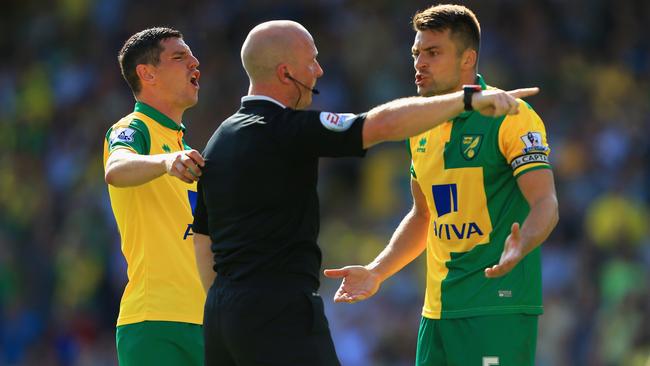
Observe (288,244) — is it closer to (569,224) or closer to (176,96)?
(176,96)

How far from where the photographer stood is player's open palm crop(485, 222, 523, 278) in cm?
557

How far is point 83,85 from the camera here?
60.6 feet

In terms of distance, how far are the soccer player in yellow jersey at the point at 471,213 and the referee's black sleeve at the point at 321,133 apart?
105 centimetres

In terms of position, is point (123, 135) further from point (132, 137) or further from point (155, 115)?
point (155, 115)

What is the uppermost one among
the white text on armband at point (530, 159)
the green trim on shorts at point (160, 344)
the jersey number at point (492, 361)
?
the white text on armband at point (530, 159)

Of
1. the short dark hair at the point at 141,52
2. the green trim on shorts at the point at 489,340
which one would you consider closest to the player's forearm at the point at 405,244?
the green trim on shorts at the point at 489,340

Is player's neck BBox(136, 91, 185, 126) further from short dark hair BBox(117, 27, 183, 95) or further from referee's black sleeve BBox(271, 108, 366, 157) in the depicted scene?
referee's black sleeve BBox(271, 108, 366, 157)

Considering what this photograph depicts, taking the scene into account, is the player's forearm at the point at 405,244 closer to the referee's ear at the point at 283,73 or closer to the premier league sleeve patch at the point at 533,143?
the premier league sleeve patch at the point at 533,143

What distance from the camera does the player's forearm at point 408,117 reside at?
5.27 meters

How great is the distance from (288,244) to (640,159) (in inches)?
324

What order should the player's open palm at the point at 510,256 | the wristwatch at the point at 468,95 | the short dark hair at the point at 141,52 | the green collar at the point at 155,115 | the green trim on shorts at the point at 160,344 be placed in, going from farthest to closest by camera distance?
the short dark hair at the point at 141,52
the green collar at the point at 155,115
the green trim on shorts at the point at 160,344
the player's open palm at the point at 510,256
the wristwatch at the point at 468,95

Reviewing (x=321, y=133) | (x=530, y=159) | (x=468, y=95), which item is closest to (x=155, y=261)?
(x=321, y=133)

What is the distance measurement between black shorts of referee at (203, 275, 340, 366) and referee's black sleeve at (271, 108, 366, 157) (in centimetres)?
61

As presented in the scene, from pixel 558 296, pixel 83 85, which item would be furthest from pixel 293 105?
pixel 83 85
